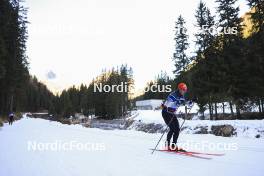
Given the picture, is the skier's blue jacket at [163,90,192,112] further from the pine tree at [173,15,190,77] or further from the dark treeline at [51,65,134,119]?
the dark treeline at [51,65,134,119]

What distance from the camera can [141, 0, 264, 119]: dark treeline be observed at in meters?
26.8

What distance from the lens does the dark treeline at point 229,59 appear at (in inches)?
1054

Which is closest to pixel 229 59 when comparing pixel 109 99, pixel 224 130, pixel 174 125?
pixel 224 130

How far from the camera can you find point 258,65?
1023 inches

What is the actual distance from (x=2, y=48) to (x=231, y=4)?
86.6 ft

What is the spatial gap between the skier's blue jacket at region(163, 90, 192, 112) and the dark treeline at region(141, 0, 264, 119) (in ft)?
66.0

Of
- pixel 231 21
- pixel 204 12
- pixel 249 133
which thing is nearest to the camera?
pixel 249 133

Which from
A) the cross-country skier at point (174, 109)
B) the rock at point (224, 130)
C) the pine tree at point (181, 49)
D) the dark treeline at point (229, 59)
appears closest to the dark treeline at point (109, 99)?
the pine tree at point (181, 49)

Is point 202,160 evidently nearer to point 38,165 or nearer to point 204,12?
point 38,165

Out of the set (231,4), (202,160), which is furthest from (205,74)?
(202,160)

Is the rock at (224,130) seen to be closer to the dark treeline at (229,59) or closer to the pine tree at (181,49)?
the dark treeline at (229,59)

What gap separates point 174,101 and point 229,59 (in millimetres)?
22680

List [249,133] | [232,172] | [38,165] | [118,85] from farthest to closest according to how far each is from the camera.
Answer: [118,85]
[249,133]
[38,165]
[232,172]

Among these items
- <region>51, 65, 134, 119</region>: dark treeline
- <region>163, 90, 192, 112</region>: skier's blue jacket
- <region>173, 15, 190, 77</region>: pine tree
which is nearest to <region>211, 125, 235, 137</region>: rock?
<region>163, 90, 192, 112</region>: skier's blue jacket
